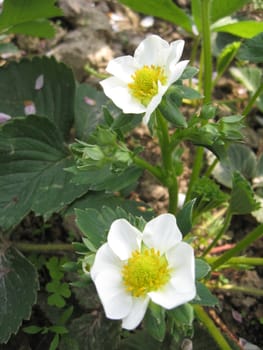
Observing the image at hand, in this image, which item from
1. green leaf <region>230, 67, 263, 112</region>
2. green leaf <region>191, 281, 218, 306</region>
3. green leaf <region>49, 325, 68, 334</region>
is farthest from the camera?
green leaf <region>230, 67, 263, 112</region>

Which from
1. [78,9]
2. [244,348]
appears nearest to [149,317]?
[244,348]

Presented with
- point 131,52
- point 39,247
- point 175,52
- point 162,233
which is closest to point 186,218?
point 162,233

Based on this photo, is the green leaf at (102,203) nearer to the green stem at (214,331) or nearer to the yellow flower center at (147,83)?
the green stem at (214,331)

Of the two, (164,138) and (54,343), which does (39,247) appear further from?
(164,138)

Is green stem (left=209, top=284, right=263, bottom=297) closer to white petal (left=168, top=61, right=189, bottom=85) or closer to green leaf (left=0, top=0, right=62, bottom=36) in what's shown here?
white petal (left=168, top=61, right=189, bottom=85)

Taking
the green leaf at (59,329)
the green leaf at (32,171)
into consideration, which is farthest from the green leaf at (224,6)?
the green leaf at (59,329)

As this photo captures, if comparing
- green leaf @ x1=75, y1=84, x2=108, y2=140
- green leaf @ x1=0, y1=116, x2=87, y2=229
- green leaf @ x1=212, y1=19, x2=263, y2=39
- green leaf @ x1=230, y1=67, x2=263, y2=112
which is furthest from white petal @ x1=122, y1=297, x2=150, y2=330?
green leaf @ x1=230, y1=67, x2=263, y2=112
